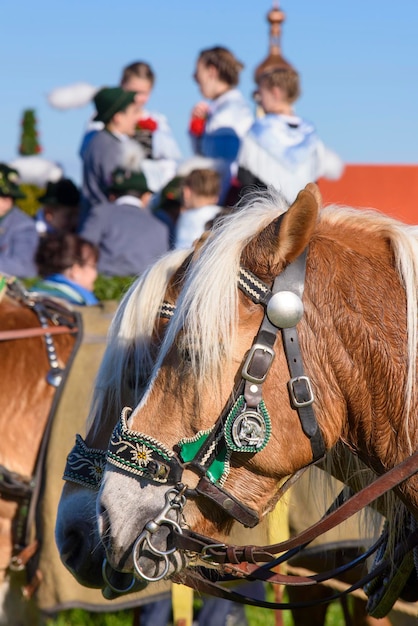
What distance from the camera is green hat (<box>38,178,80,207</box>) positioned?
316 inches

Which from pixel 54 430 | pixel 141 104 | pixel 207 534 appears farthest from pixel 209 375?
pixel 141 104

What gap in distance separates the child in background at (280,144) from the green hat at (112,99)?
4.10ft

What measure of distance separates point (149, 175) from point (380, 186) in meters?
4.49

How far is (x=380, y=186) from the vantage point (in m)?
10.9

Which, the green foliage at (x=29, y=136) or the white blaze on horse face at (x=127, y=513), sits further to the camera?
the green foliage at (x=29, y=136)

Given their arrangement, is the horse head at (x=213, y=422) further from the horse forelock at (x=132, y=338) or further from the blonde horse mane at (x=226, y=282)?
the horse forelock at (x=132, y=338)

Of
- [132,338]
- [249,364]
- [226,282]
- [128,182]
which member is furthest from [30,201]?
[249,364]

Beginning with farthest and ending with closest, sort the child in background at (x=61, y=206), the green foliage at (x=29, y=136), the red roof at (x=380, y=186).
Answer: the green foliage at (x=29, y=136), the red roof at (x=380, y=186), the child in background at (x=61, y=206)

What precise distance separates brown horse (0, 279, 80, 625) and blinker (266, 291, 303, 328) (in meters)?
1.80

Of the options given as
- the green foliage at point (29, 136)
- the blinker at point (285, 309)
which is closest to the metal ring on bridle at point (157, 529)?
the blinker at point (285, 309)

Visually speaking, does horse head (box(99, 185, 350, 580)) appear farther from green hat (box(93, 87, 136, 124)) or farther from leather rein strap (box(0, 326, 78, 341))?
green hat (box(93, 87, 136, 124))

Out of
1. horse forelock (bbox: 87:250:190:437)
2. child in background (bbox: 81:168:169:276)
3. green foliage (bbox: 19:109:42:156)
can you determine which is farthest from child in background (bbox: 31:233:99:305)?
green foliage (bbox: 19:109:42:156)

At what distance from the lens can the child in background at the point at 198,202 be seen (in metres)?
5.28

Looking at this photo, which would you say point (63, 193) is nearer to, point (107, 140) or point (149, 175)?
point (149, 175)
